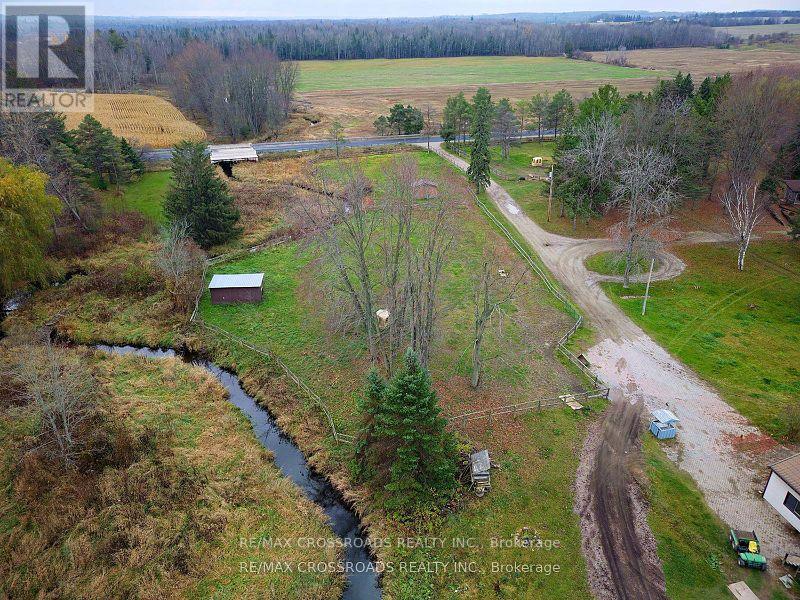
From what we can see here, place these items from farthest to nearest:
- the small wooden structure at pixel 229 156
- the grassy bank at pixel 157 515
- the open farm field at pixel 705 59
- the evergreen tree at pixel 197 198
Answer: the open farm field at pixel 705 59, the small wooden structure at pixel 229 156, the evergreen tree at pixel 197 198, the grassy bank at pixel 157 515

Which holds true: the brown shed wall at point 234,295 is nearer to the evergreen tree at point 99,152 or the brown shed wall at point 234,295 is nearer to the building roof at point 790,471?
the evergreen tree at point 99,152

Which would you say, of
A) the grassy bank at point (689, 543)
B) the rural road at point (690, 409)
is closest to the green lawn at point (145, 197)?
the rural road at point (690, 409)

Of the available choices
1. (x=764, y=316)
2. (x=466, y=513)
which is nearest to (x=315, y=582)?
(x=466, y=513)

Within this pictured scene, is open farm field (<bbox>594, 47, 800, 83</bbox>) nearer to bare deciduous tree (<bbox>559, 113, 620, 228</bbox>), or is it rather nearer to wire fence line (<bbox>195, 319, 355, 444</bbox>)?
bare deciduous tree (<bbox>559, 113, 620, 228</bbox>)

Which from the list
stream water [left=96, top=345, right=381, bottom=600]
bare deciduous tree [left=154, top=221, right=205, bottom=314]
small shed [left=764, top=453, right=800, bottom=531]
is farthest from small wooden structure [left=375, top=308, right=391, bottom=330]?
small shed [left=764, top=453, right=800, bottom=531]

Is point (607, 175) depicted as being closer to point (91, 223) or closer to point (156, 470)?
point (156, 470)

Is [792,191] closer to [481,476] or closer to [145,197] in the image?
[481,476]
